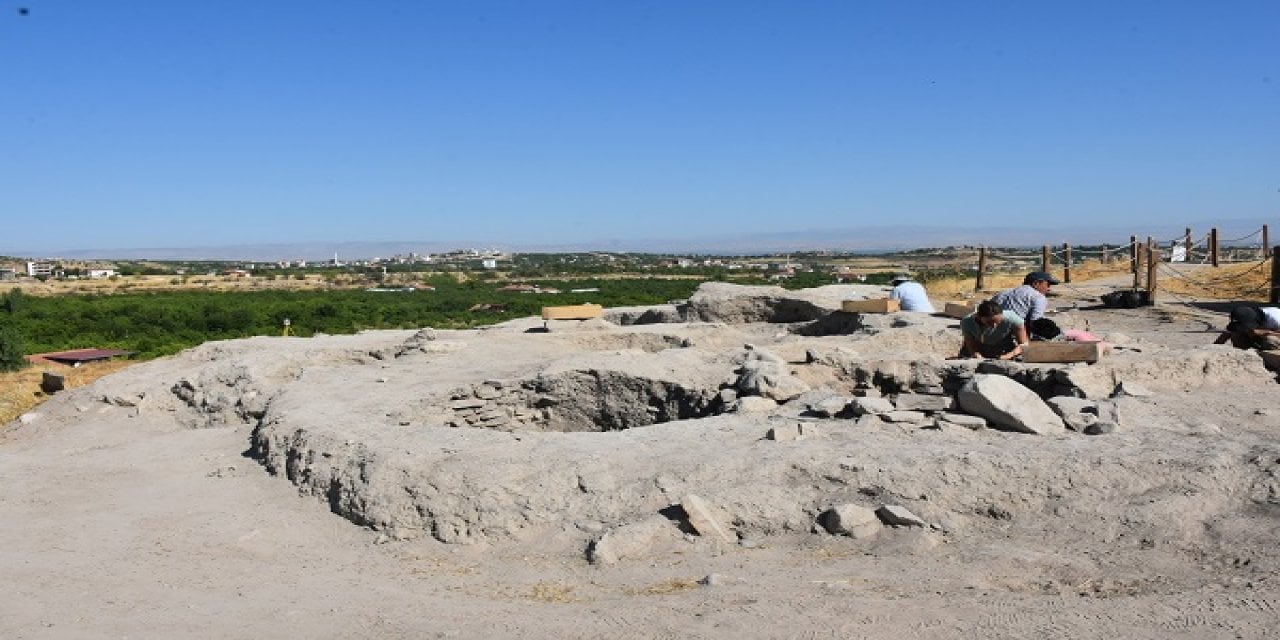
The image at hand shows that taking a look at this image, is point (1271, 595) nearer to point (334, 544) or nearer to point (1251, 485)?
point (1251, 485)

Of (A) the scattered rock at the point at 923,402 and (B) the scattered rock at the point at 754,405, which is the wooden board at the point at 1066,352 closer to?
(A) the scattered rock at the point at 923,402

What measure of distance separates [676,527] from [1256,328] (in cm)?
697

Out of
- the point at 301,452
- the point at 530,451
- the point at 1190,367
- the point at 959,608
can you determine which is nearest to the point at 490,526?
the point at 530,451

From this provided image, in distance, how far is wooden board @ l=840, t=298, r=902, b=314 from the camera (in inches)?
506

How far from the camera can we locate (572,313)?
45.6 feet

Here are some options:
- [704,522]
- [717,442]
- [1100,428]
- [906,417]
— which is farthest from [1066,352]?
[704,522]

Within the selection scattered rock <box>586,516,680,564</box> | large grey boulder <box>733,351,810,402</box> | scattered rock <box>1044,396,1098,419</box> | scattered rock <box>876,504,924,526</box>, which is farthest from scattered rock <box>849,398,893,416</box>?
scattered rock <box>586,516,680,564</box>

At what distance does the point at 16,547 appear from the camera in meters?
6.31

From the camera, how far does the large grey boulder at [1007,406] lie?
6.48m

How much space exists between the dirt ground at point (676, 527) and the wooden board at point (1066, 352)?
157mm

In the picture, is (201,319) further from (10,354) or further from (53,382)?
(53,382)

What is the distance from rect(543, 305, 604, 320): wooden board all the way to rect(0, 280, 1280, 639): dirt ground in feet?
16.2

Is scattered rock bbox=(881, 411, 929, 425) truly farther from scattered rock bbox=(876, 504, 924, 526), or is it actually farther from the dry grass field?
the dry grass field

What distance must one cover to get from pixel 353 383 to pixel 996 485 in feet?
21.2
